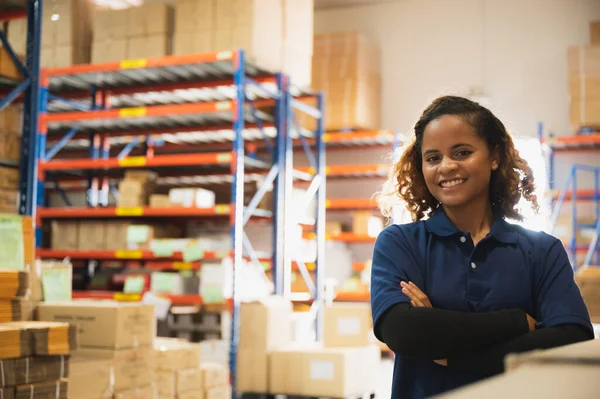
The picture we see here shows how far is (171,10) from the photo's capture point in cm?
704

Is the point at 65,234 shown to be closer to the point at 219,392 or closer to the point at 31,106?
the point at 219,392

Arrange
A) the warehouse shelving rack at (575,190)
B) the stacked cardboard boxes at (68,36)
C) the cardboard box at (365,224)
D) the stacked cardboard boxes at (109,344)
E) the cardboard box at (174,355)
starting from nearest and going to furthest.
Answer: the stacked cardboard boxes at (109,344) → the cardboard box at (174,355) → the stacked cardboard boxes at (68,36) → the warehouse shelving rack at (575,190) → the cardboard box at (365,224)

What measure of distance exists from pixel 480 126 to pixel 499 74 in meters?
8.80

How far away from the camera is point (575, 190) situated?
383 inches

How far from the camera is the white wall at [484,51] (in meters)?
10.1

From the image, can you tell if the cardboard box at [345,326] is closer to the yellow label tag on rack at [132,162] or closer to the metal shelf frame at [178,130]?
the metal shelf frame at [178,130]

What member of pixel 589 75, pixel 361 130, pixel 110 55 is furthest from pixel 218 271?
pixel 589 75

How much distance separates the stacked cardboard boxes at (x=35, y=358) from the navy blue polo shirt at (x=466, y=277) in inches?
71.5

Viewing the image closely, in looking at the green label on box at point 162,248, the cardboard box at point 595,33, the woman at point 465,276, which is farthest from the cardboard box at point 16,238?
the cardboard box at point 595,33

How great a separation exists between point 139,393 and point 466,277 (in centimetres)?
293

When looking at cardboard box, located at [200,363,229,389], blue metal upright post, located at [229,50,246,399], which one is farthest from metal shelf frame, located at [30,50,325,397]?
cardboard box, located at [200,363,229,389]

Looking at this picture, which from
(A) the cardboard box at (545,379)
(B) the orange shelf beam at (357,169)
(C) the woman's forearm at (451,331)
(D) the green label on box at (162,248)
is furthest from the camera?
(B) the orange shelf beam at (357,169)

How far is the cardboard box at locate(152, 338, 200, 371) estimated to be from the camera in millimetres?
4660

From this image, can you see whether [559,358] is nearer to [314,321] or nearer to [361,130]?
[314,321]
